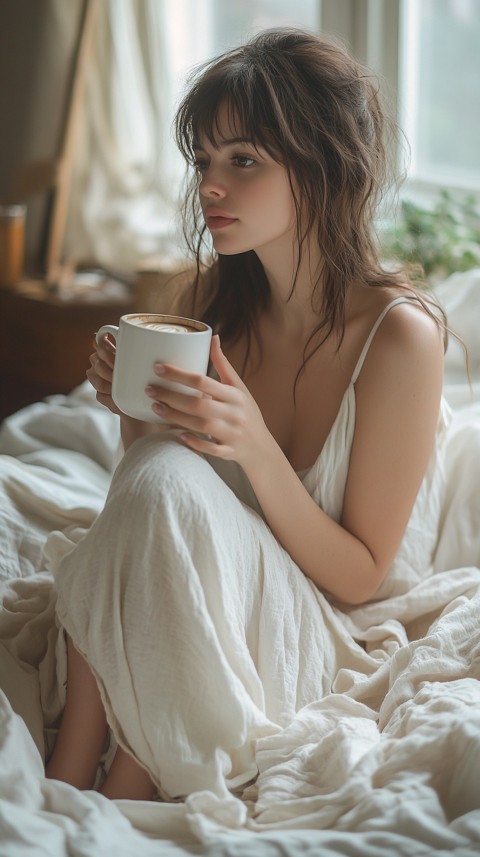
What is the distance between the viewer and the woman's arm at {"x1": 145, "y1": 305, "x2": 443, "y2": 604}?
4.06ft

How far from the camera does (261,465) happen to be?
3.86 ft

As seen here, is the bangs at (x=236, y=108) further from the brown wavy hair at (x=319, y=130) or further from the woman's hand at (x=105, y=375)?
the woman's hand at (x=105, y=375)

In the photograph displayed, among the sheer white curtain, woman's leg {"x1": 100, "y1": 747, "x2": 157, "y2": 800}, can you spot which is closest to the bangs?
woman's leg {"x1": 100, "y1": 747, "x2": 157, "y2": 800}

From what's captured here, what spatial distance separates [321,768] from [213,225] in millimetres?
648

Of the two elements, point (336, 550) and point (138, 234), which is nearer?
Answer: point (336, 550)

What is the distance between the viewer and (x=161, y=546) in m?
1.05

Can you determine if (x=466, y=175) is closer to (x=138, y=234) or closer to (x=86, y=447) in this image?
(x=138, y=234)

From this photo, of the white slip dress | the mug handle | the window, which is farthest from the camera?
the window

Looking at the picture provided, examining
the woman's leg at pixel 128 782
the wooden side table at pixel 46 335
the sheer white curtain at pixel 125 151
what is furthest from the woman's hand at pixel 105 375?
the sheer white curtain at pixel 125 151

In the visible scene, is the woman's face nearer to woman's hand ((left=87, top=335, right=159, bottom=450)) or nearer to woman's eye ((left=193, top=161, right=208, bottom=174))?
woman's eye ((left=193, top=161, right=208, bottom=174))

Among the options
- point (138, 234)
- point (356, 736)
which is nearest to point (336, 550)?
point (356, 736)

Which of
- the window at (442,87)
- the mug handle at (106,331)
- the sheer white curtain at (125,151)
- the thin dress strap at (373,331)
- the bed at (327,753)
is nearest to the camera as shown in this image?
the bed at (327,753)

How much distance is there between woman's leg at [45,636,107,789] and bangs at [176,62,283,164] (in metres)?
0.64

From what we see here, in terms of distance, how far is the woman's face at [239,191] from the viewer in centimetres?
124
